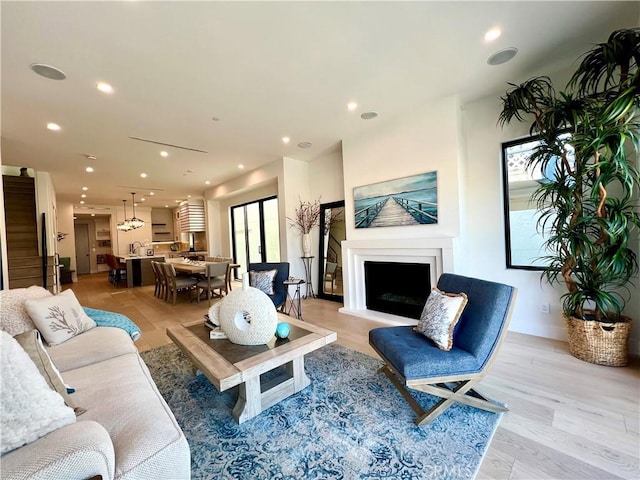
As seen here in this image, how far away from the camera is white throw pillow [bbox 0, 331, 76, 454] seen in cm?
89

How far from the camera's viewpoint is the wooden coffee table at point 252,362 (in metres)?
1.73

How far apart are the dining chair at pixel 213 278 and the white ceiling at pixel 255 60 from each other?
246 centimetres

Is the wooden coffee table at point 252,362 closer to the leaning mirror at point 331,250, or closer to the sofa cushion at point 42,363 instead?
the sofa cushion at point 42,363

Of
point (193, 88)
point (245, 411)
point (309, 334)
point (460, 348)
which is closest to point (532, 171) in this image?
point (460, 348)

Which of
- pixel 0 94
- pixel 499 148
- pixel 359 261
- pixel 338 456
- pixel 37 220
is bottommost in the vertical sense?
pixel 338 456

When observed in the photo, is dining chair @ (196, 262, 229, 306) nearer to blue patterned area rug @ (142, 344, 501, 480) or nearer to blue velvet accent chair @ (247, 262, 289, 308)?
blue velvet accent chair @ (247, 262, 289, 308)

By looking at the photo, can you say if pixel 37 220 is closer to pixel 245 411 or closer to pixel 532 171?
pixel 245 411

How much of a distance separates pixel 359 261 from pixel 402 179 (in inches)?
59.3

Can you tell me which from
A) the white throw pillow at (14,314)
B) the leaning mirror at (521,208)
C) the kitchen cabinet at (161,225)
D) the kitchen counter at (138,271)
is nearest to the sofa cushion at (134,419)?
the white throw pillow at (14,314)

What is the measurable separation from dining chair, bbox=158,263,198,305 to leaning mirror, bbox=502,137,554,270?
5.64m

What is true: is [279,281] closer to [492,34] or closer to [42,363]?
[42,363]

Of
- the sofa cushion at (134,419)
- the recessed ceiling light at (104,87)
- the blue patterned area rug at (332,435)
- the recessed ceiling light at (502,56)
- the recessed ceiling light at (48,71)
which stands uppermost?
the recessed ceiling light at (502,56)

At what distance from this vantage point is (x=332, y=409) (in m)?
2.00

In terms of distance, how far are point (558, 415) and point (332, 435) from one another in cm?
159
